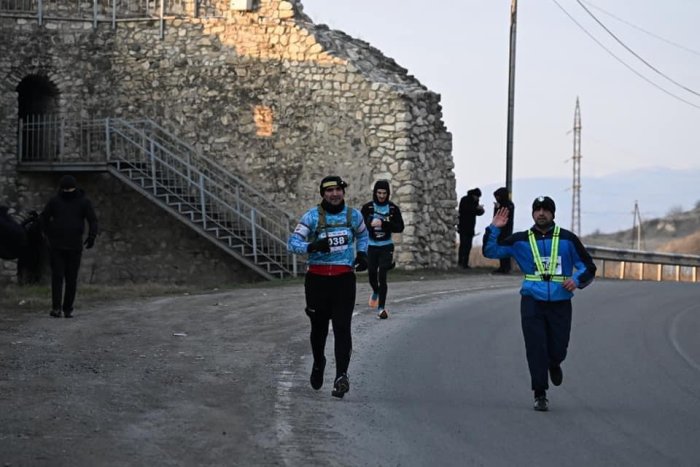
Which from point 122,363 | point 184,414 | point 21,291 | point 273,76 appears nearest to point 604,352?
point 122,363

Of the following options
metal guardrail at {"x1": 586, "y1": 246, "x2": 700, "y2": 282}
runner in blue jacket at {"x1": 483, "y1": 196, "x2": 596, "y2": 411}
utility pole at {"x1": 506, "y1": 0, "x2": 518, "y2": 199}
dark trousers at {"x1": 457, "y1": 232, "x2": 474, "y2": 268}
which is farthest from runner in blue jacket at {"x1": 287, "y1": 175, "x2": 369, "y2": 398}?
metal guardrail at {"x1": 586, "y1": 246, "x2": 700, "y2": 282}

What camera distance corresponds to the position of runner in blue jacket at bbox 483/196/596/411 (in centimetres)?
1192

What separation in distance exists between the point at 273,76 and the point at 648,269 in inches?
658

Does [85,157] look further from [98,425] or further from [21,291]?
[98,425]

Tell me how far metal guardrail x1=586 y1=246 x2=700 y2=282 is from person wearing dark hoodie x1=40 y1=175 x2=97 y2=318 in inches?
758

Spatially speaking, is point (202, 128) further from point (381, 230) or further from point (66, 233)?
point (381, 230)

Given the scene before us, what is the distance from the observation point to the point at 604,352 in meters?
15.9

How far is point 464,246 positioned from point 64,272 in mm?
15199

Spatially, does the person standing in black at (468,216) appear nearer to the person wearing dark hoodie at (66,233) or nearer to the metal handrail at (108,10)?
the metal handrail at (108,10)

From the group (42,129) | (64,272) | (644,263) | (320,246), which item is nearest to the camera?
(320,246)

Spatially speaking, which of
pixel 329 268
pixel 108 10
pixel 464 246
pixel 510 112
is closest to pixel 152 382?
pixel 329 268

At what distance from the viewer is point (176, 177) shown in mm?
31625

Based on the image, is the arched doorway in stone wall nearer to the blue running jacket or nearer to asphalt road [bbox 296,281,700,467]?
asphalt road [bbox 296,281,700,467]

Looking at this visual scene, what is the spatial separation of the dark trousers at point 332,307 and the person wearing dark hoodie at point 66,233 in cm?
694
